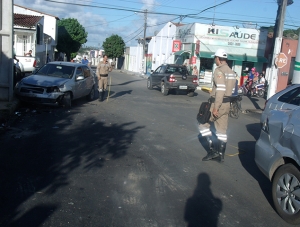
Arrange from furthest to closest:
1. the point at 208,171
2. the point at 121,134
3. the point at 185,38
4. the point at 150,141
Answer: the point at 185,38
the point at 121,134
the point at 150,141
the point at 208,171

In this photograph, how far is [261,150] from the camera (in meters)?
5.45

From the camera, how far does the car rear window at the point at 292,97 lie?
772 cm

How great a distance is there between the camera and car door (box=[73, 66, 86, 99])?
13.4m

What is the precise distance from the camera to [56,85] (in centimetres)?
1247

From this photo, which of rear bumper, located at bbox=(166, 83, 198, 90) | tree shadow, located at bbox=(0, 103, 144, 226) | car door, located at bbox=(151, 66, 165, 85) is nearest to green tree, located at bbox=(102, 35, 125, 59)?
car door, located at bbox=(151, 66, 165, 85)

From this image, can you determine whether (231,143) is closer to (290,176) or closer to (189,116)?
(189,116)

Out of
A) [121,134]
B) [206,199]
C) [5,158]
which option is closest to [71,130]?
[121,134]

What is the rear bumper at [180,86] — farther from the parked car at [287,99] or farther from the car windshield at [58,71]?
the parked car at [287,99]

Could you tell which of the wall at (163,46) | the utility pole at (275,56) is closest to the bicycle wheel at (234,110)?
the utility pole at (275,56)

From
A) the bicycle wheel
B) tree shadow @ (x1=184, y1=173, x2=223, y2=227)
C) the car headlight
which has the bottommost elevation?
tree shadow @ (x1=184, y1=173, x2=223, y2=227)

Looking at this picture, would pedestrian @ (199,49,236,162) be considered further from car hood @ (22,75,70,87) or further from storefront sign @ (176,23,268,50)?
storefront sign @ (176,23,268,50)

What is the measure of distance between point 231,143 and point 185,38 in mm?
27277

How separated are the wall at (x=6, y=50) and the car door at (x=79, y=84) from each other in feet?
7.38

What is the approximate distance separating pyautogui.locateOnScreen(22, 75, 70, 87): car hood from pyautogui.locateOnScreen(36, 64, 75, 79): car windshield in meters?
0.44
